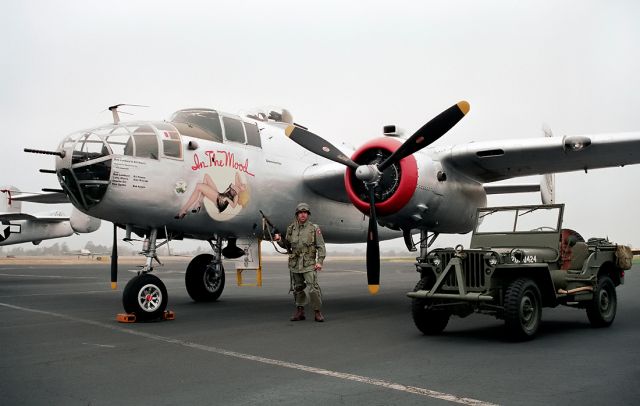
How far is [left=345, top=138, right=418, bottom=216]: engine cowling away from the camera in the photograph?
Result: 11.3m

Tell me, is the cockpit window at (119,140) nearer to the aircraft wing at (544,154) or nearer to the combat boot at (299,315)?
the combat boot at (299,315)

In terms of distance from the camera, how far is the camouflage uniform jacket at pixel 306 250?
1045 cm

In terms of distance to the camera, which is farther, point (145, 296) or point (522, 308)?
point (145, 296)

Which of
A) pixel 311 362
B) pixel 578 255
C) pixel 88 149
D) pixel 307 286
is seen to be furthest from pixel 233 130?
pixel 578 255

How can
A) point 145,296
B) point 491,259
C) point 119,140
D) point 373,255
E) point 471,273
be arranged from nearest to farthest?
point 491,259, point 471,273, point 119,140, point 145,296, point 373,255

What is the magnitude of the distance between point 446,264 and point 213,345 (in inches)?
142

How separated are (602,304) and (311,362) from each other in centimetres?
565

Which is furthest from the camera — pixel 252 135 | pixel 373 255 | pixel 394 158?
pixel 252 135

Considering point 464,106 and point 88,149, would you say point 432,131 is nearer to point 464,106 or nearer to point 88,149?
point 464,106

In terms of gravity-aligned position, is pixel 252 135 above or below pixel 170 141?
above

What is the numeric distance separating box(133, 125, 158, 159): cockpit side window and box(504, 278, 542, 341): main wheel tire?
22.2 feet

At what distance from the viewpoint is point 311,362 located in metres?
6.39

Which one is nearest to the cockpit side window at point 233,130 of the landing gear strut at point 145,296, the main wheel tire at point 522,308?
the landing gear strut at point 145,296

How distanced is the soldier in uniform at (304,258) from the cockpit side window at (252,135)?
2.56 m
